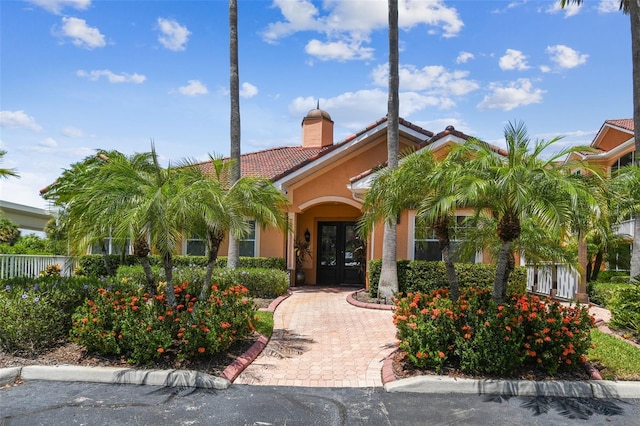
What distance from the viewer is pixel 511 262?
8.20 metres

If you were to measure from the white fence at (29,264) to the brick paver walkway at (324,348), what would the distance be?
30.1 feet

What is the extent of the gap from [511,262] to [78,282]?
310 inches

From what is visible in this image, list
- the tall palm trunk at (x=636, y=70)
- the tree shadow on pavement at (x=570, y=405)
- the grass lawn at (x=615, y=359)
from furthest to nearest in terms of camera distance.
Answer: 1. the tall palm trunk at (x=636, y=70)
2. the grass lawn at (x=615, y=359)
3. the tree shadow on pavement at (x=570, y=405)

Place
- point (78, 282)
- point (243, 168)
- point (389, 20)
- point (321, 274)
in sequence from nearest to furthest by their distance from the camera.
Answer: point (78, 282) → point (389, 20) → point (321, 274) → point (243, 168)

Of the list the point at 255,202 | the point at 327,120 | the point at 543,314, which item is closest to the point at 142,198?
the point at 255,202

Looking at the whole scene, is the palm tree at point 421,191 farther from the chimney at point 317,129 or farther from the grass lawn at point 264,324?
the chimney at point 317,129

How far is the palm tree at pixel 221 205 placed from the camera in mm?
6859

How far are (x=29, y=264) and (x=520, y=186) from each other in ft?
52.3

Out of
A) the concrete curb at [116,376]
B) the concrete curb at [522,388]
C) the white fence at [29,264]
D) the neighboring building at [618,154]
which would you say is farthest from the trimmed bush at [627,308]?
the white fence at [29,264]

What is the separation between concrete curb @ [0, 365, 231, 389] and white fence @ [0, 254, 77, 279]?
361 inches

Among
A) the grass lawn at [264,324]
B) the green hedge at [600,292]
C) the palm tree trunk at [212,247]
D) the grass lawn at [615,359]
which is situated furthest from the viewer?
the green hedge at [600,292]

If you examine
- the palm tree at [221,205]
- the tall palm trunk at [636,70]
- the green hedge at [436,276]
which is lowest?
the green hedge at [436,276]

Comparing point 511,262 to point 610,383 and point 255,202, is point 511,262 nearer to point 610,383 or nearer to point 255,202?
point 610,383

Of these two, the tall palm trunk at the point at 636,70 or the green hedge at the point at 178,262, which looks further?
the green hedge at the point at 178,262
